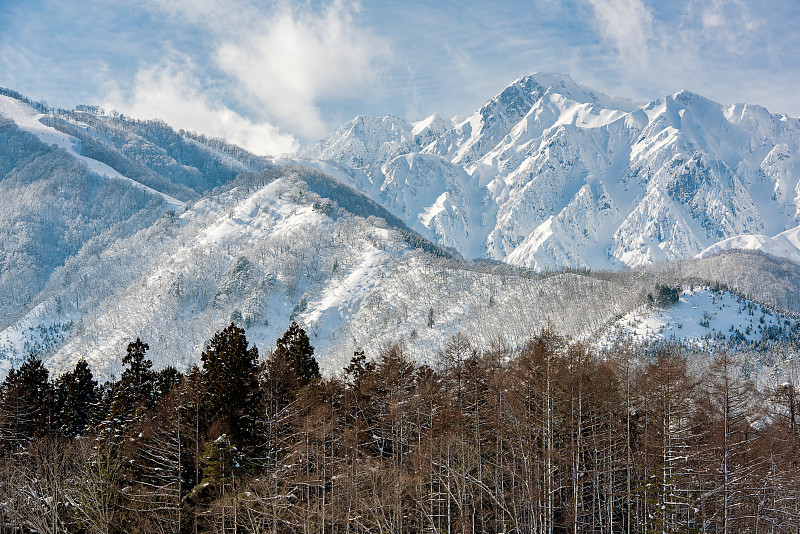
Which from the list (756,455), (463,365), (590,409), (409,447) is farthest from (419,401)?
(756,455)

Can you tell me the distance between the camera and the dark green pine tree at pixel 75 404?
66.6 metres

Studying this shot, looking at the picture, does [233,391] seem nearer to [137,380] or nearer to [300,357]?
[300,357]

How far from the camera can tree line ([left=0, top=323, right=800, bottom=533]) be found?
4331 cm

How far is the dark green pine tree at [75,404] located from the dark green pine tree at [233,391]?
20.3m

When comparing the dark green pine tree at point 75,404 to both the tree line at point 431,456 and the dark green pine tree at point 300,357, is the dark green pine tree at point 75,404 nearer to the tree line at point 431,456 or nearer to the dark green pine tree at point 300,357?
the tree line at point 431,456

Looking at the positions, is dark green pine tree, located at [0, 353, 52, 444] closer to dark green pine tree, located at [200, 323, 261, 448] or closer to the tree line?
the tree line

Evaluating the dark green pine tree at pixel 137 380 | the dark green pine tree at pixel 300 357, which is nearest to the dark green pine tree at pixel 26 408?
the dark green pine tree at pixel 137 380

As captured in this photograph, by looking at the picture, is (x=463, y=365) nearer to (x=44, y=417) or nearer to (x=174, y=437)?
(x=174, y=437)

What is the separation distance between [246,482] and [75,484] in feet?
50.1

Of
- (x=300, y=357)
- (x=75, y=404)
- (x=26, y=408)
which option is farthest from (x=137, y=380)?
(x=300, y=357)

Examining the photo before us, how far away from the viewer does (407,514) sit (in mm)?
Result: 49656

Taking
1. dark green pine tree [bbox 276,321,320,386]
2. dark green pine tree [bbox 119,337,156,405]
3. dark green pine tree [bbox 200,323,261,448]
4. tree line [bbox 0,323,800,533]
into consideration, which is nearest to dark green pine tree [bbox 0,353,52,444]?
tree line [bbox 0,323,800,533]

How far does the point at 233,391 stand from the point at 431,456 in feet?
60.5

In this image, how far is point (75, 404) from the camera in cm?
6712
